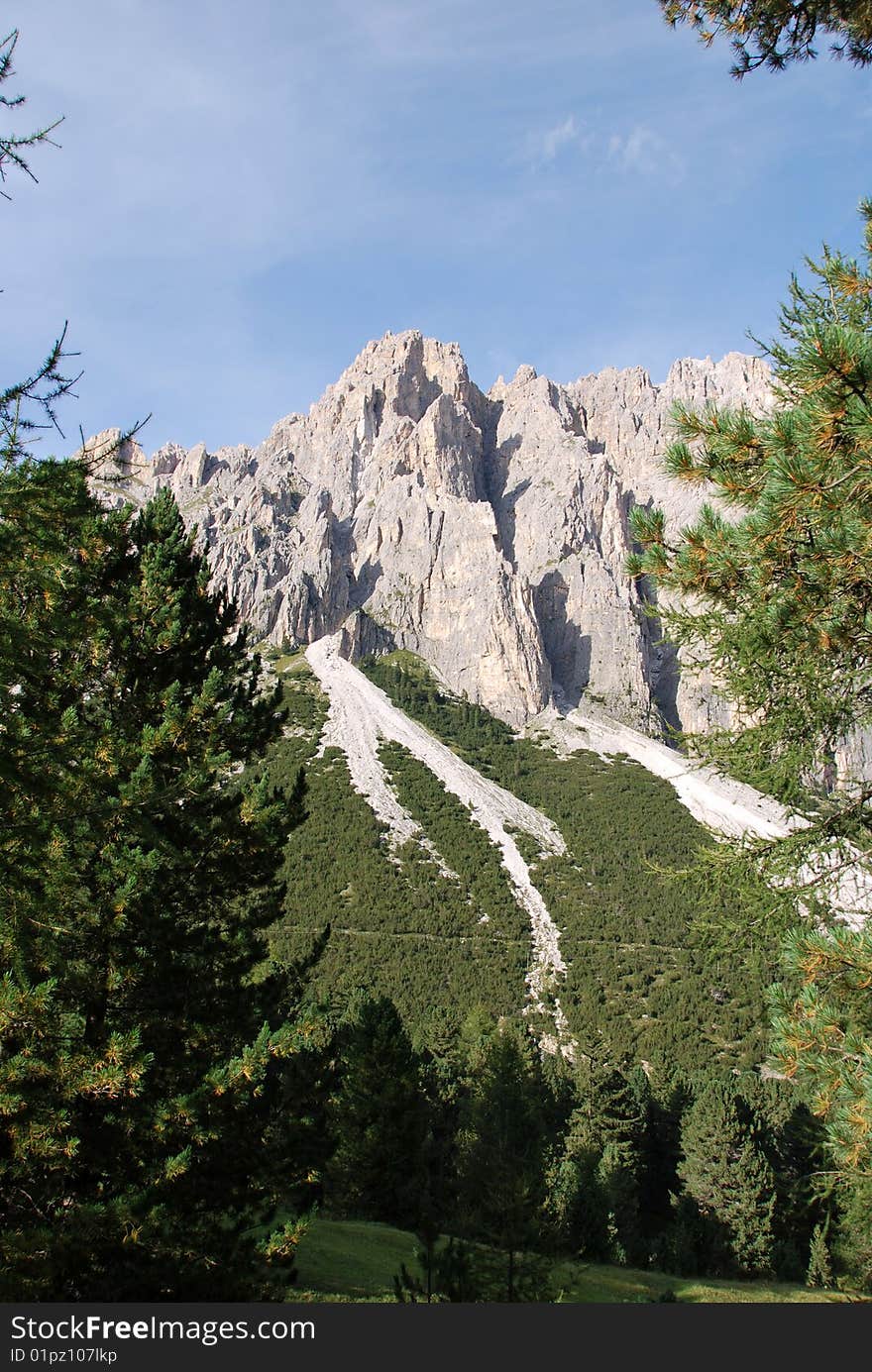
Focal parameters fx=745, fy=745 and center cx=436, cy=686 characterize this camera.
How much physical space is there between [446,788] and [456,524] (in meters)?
54.6

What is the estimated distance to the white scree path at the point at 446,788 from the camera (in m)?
57.0

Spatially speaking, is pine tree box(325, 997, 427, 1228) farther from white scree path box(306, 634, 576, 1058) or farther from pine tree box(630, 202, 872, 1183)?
white scree path box(306, 634, 576, 1058)

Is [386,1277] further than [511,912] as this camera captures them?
No

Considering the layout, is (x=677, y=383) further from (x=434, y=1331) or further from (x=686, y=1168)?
(x=434, y=1331)

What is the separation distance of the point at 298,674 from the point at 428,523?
126 feet

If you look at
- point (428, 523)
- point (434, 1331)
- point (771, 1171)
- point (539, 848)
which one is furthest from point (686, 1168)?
point (428, 523)

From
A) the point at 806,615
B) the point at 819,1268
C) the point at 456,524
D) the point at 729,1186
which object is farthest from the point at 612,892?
the point at 456,524

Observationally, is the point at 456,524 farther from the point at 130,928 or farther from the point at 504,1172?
the point at 130,928

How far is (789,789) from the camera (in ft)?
20.0

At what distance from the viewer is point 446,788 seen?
289ft

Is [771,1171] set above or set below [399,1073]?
below

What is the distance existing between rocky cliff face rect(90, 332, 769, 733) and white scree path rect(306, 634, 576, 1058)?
1351 cm

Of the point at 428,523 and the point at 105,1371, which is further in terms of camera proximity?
the point at 428,523

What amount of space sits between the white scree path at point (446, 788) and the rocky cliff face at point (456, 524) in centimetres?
1351
